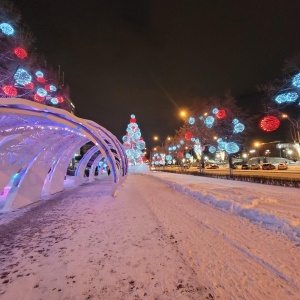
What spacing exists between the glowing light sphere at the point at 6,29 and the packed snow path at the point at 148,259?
527 inches

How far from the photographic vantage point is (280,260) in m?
4.22

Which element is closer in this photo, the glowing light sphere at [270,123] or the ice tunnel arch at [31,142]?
the ice tunnel arch at [31,142]

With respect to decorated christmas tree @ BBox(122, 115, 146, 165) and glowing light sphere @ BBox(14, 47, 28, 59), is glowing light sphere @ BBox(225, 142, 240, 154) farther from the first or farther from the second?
decorated christmas tree @ BBox(122, 115, 146, 165)

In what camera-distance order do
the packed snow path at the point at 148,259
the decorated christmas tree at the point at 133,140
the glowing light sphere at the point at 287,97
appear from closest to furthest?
the packed snow path at the point at 148,259, the glowing light sphere at the point at 287,97, the decorated christmas tree at the point at 133,140

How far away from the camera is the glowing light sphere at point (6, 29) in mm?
14961

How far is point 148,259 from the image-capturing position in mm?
4469

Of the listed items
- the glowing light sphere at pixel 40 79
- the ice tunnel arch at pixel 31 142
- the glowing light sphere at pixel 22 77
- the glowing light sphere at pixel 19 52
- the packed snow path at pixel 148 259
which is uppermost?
the glowing light sphere at pixel 19 52

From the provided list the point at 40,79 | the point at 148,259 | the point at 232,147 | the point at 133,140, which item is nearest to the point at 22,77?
the point at 40,79

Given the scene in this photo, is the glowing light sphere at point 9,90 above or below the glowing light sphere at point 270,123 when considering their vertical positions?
above

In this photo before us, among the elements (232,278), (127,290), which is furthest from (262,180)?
(127,290)

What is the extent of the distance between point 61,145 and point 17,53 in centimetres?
738

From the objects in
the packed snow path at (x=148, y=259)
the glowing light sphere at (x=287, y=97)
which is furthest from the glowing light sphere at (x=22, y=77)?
the glowing light sphere at (x=287, y=97)

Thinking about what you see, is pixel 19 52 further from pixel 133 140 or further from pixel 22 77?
pixel 133 140

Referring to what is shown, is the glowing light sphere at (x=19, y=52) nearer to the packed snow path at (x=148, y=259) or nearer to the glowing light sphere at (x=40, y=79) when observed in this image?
the glowing light sphere at (x=40, y=79)
